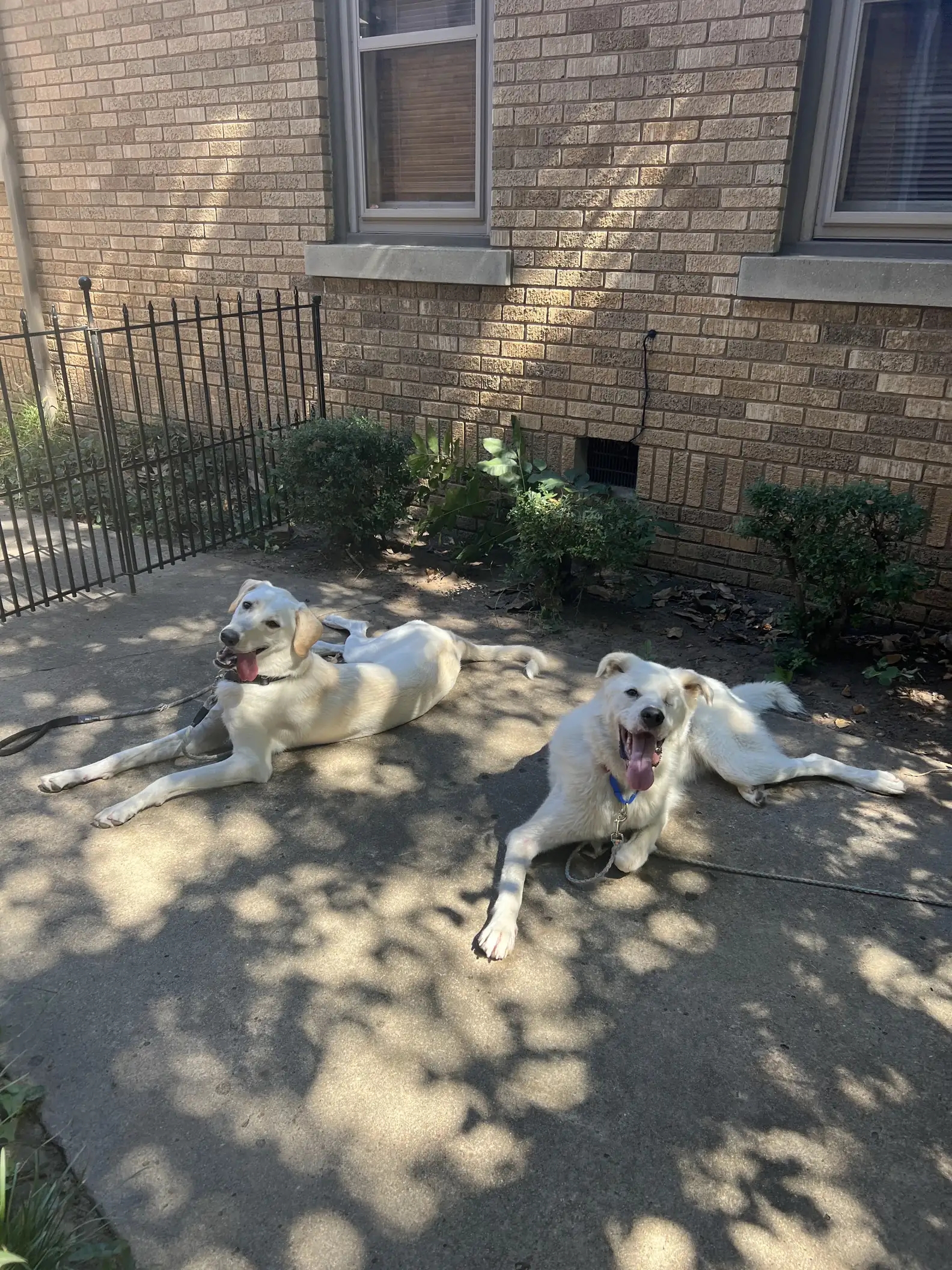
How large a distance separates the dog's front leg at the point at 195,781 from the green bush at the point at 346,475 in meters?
2.78

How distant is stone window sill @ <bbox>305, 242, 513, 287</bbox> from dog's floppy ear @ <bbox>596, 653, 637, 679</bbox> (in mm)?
4033

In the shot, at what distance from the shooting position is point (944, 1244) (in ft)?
7.61

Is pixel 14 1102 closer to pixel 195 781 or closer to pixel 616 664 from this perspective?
pixel 195 781

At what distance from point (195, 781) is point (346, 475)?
3070 mm

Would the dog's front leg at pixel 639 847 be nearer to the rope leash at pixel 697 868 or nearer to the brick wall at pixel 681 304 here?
the rope leash at pixel 697 868

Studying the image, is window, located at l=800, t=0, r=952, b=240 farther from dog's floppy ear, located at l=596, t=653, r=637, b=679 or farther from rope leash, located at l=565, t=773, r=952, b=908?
rope leash, located at l=565, t=773, r=952, b=908

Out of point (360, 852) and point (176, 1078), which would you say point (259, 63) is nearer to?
point (360, 852)

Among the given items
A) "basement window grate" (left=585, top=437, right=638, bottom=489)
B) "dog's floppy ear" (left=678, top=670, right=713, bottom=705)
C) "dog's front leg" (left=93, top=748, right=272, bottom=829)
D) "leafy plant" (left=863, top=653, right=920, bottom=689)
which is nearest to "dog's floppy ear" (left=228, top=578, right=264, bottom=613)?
"dog's front leg" (left=93, top=748, right=272, bottom=829)

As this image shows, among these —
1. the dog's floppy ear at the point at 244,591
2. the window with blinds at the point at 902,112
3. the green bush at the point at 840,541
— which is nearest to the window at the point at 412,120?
the window with blinds at the point at 902,112

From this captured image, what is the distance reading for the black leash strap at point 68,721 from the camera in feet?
14.6

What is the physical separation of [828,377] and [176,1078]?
504cm

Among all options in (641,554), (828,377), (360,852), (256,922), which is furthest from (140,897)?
(828,377)

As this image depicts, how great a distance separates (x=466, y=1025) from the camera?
2959 millimetres

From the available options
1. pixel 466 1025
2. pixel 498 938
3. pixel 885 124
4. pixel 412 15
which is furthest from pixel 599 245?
pixel 466 1025
